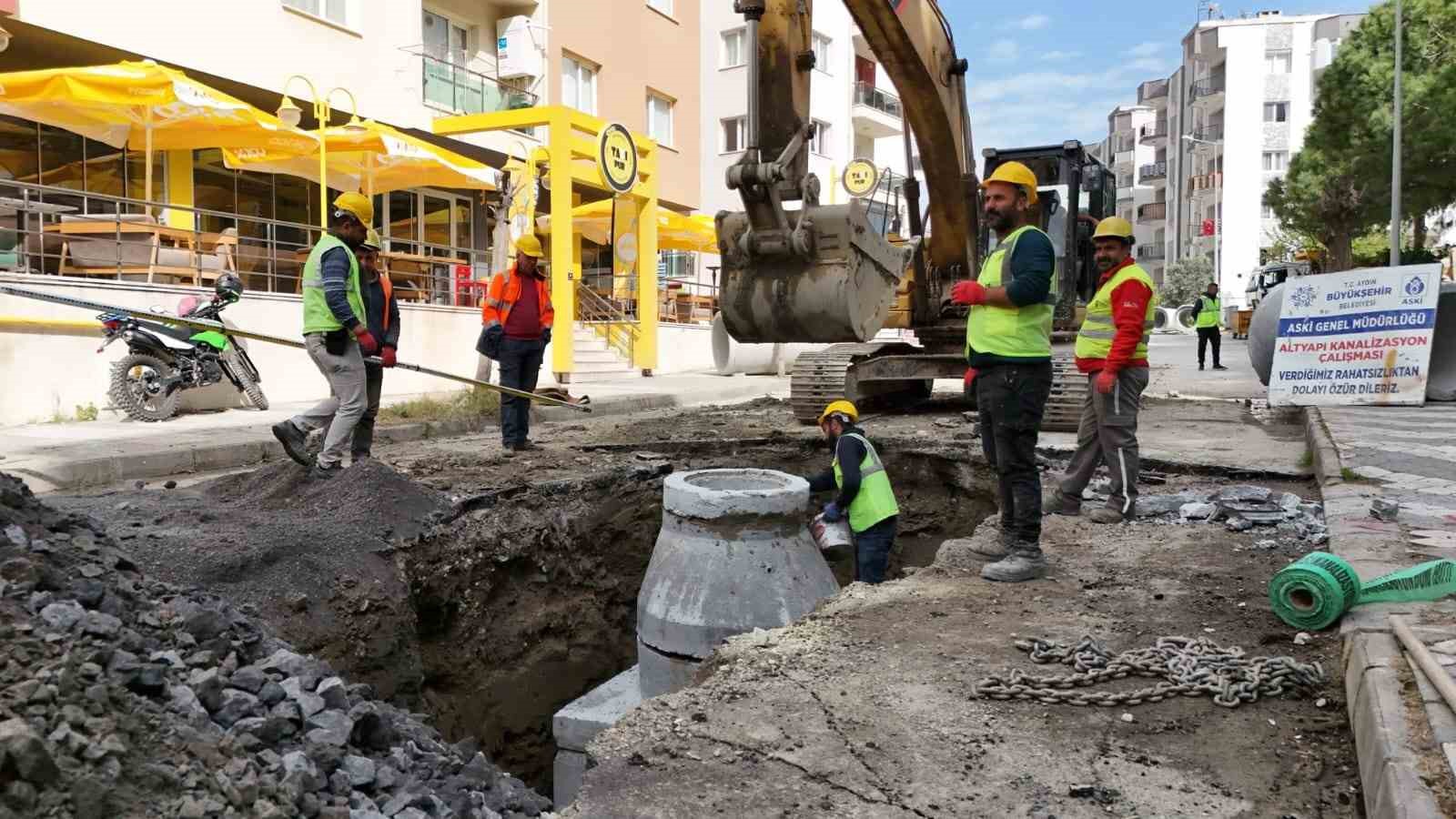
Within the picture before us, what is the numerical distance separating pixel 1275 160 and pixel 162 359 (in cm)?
6563

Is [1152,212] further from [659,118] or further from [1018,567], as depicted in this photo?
[1018,567]

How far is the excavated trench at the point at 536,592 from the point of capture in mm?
6090

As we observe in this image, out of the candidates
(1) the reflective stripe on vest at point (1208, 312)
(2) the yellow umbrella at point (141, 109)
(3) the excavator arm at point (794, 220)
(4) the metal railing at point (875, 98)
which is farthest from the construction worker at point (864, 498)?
(4) the metal railing at point (875, 98)

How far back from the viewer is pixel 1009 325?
4793 millimetres

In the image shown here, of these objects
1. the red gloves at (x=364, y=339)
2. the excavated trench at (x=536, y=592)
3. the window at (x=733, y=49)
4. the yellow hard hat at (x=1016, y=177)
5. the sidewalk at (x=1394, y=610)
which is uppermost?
the window at (x=733, y=49)

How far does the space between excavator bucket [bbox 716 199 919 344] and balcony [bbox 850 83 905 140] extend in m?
31.1

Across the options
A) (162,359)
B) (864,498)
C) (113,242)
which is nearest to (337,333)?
(864,498)

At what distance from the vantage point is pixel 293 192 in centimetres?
1855

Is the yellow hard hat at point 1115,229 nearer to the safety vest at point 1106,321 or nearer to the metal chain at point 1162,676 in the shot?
the safety vest at point 1106,321

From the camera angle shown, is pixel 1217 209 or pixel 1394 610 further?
pixel 1217 209

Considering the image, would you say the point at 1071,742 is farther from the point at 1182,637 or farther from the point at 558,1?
the point at 558,1

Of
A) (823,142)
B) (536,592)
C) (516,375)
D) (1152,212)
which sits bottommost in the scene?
(536,592)

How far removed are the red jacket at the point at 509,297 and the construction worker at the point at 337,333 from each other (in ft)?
6.97

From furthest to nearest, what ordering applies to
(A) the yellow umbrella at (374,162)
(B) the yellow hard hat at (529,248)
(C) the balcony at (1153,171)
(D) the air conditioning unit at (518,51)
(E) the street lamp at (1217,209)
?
1. (C) the balcony at (1153,171)
2. (E) the street lamp at (1217,209)
3. (D) the air conditioning unit at (518,51)
4. (A) the yellow umbrella at (374,162)
5. (B) the yellow hard hat at (529,248)
